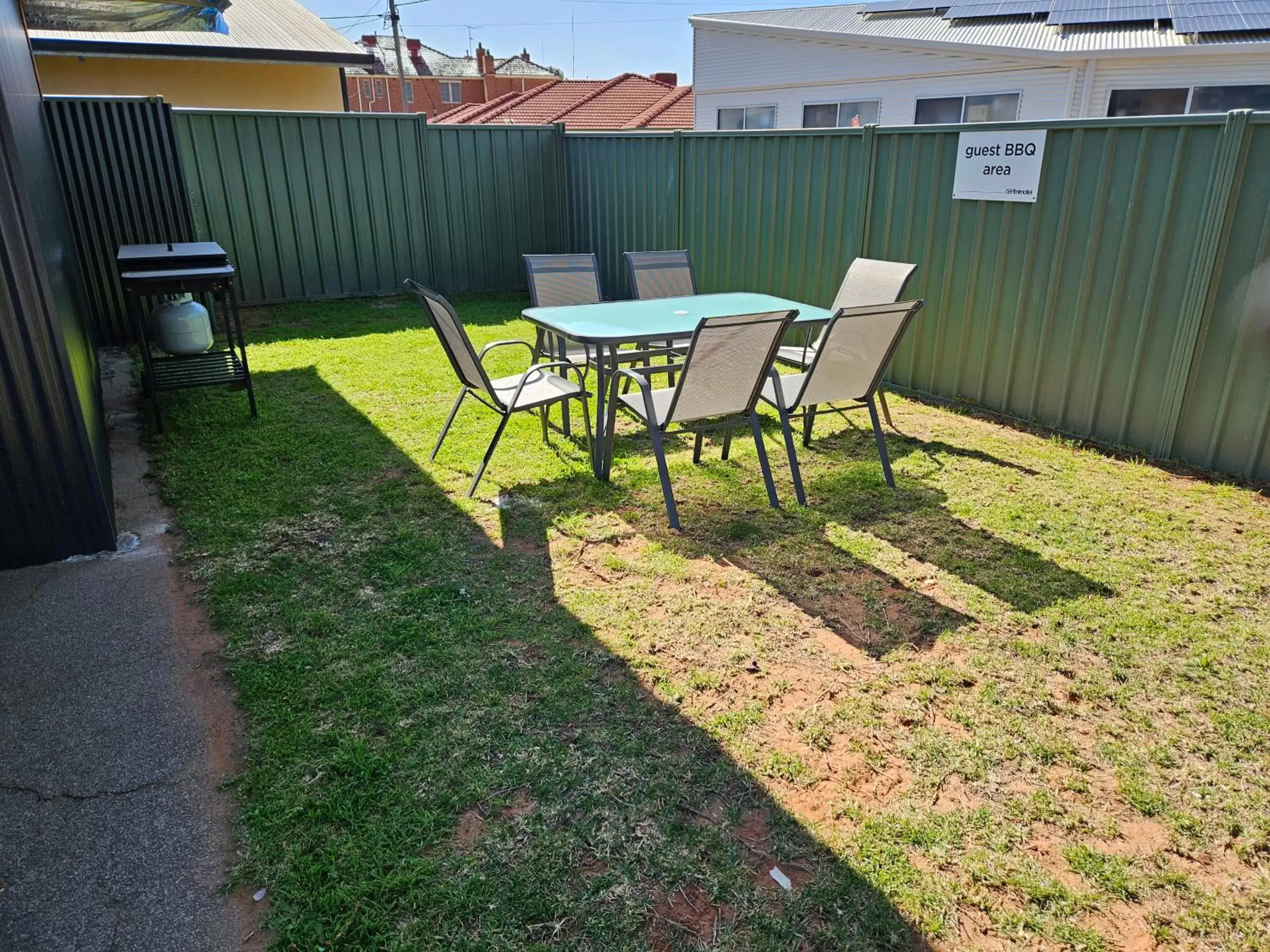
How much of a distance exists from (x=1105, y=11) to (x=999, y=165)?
8.39m

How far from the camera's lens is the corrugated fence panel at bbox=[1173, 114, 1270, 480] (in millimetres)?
3984

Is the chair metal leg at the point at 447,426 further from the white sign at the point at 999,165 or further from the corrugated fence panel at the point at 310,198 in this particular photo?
the corrugated fence panel at the point at 310,198

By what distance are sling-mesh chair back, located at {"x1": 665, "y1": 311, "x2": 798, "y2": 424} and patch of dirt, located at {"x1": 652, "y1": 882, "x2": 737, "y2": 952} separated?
7.26 feet

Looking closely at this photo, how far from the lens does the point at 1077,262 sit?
4762 millimetres

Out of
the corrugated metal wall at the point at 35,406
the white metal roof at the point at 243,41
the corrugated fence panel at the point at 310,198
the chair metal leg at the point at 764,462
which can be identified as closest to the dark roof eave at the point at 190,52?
the white metal roof at the point at 243,41

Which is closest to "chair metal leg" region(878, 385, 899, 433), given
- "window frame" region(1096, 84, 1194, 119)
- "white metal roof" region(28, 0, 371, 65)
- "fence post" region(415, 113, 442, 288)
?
"fence post" region(415, 113, 442, 288)

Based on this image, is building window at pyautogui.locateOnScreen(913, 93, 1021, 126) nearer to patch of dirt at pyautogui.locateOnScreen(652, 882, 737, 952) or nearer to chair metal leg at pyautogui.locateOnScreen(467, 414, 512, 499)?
chair metal leg at pyautogui.locateOnScreen(467, 414, 512, 499)

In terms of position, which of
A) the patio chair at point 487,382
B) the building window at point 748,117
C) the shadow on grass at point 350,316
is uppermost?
the building window at point 748,117

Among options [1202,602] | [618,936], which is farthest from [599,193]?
[618,936]

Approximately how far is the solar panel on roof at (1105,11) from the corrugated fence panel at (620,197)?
271 inches

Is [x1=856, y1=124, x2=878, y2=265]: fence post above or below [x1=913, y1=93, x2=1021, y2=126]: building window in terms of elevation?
below

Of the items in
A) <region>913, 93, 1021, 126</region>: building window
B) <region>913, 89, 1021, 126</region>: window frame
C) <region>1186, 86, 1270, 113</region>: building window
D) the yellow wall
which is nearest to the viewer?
<region>1186, 86, 1270, 113</region>: building window

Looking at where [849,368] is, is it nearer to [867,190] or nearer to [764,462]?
[764,462]

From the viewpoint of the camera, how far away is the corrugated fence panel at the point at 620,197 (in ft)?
26.7
